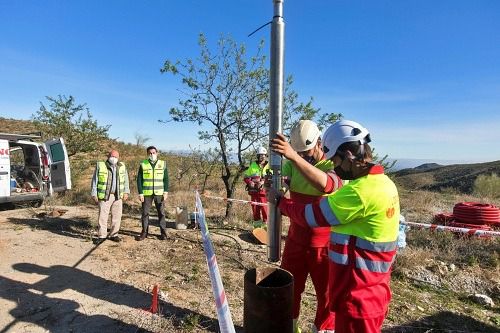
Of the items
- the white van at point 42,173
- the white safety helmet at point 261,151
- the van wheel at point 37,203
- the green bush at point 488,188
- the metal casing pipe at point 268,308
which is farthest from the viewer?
the green bush at point 488,188

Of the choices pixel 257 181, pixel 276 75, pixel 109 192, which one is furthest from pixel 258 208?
pixel 276 75

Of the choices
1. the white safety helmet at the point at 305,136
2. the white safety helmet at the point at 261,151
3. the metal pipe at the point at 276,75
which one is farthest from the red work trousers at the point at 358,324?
the white safety helmet at the point at 261,151

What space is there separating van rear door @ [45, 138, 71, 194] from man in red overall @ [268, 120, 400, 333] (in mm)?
9822

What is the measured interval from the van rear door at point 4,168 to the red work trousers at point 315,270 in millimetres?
9153

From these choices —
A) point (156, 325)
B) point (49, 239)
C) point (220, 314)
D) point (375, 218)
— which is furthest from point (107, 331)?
point (49, 239)

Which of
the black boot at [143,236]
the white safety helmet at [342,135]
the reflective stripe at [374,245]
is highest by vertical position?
the white safety helmet at [342,135]

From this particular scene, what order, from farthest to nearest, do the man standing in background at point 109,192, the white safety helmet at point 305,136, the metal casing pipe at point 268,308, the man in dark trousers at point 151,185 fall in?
1. the man in dark trousers at point 151,185
2. the man standing in background at point 109,192
3. the white safety helmet at point 305,136
4. the metal casing pipe at point 268,308

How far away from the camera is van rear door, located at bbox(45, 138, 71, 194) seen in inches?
417

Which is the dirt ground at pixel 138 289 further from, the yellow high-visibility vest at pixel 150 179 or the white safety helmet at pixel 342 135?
the white safety helmet at pixel 342 135

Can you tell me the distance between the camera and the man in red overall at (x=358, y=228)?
235cm

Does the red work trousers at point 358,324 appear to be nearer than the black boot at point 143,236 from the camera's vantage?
Yes

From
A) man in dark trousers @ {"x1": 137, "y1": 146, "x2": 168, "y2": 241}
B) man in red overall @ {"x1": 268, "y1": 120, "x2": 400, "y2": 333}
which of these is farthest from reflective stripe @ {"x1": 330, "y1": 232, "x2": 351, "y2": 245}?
man in dark trousers @ {"x1": 137, "y1": 146, "x2": 168, "y2": 241}

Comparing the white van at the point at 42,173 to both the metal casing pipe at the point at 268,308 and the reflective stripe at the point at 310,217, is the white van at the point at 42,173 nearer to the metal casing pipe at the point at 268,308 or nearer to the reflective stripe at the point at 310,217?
the metal casing pipe at the point at 268,308

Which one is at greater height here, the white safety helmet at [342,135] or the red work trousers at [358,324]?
the white safety helmet at [342,135]
